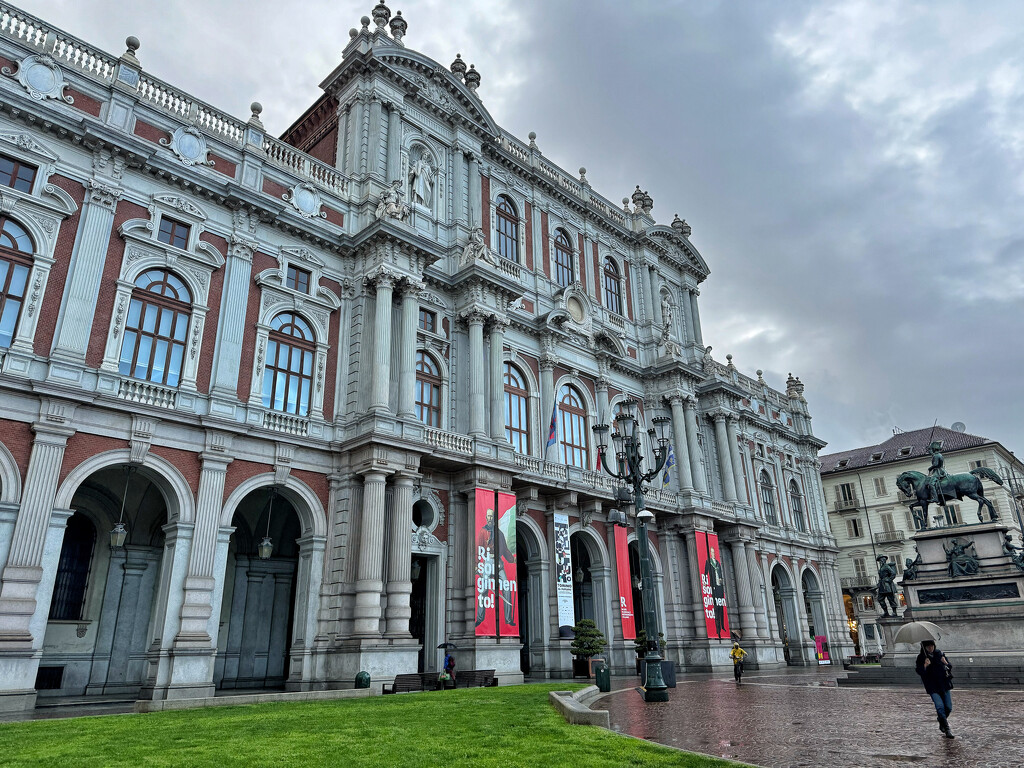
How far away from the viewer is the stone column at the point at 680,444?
38.0 metres

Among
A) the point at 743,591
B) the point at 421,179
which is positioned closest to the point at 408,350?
the point at 421,179

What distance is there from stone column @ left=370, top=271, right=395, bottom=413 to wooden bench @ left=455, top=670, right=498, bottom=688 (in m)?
8.95

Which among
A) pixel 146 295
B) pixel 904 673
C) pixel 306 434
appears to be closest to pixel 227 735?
pixel 306 434

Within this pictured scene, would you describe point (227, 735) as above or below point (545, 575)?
below

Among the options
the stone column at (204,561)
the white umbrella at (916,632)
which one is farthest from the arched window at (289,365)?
the white umbrella at (916,632)

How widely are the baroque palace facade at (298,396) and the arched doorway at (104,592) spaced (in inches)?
3.3

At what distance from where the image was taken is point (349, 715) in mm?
14008

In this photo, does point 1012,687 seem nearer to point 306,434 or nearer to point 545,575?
point 545,575

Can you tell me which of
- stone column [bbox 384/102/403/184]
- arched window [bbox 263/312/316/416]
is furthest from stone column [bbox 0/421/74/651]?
stone column [bbox 384/102/403/184]

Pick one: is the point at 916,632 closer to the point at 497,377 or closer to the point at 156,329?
the point at 497,377

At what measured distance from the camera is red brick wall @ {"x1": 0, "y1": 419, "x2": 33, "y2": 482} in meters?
18.0

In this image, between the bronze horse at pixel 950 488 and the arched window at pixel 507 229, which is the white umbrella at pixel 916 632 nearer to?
the bronze horse at pixel 950 488

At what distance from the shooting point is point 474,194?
33.3 metres

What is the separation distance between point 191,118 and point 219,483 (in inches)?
494
